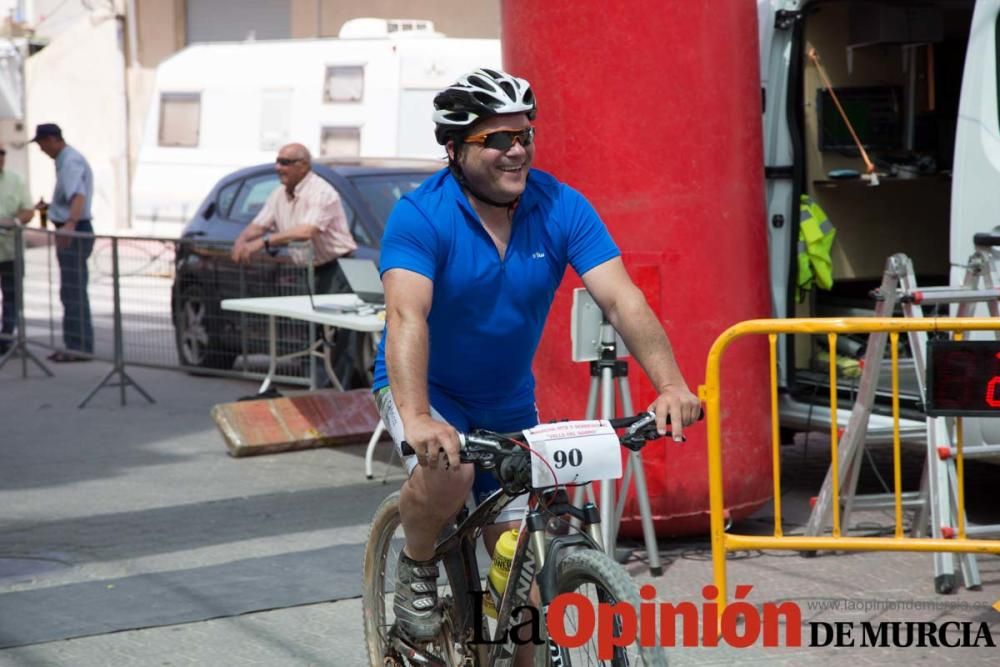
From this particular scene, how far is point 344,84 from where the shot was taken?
18.1 m

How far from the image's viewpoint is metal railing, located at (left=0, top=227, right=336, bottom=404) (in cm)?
1134

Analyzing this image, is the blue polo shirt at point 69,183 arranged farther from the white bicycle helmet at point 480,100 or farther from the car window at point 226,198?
the white bicycle helmet at point 480,100

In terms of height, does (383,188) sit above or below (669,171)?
below

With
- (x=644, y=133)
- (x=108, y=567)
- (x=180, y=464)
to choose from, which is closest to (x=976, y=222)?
(x=644, y=133)

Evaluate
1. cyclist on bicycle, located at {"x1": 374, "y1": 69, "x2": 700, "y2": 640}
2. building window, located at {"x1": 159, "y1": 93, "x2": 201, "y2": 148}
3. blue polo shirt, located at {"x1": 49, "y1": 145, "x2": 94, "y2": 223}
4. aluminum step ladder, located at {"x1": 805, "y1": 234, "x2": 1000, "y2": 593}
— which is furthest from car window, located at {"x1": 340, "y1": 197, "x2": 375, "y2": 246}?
building window, located at {"x1": 159, "y1": 93, "x2": 201, "y2": 148}

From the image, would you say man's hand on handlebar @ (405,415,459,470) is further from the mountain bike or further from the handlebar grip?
the handlebar grip

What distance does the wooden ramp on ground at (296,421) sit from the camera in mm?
9680

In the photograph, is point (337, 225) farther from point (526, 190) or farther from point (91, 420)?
point (526, 190)

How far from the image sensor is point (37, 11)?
30344mm

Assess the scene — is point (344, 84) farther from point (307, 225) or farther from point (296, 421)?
point (296, 421)

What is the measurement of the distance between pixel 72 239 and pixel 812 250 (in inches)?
255

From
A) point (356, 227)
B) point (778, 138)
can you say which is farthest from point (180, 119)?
point (778, 138)

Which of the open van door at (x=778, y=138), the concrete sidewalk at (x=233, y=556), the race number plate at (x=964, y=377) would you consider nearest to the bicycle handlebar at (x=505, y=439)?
the concrete sidewalk at (x=233, y=556)

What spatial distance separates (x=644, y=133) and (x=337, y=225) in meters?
4.61
